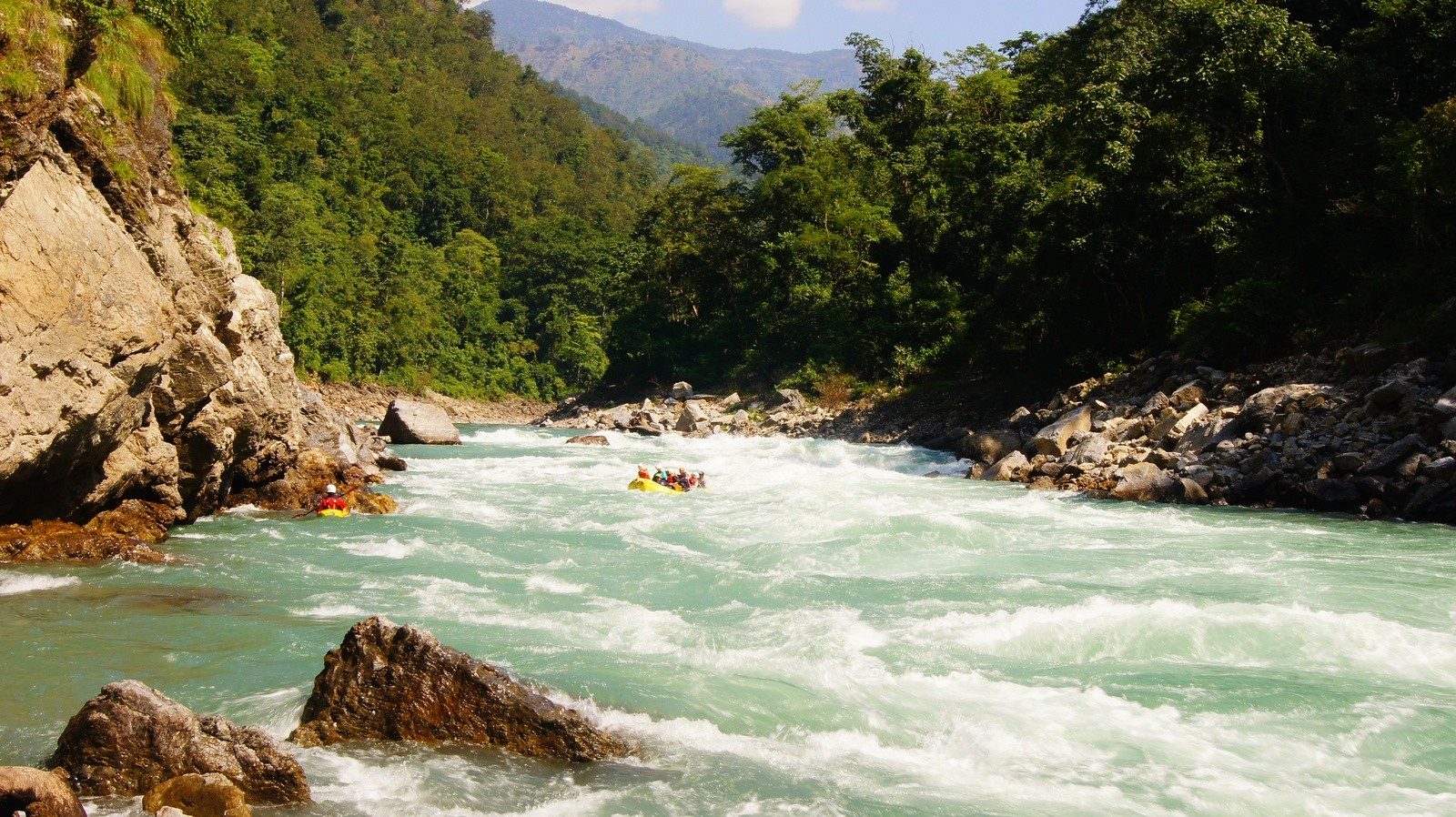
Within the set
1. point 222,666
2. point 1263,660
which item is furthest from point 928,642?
point 222,666

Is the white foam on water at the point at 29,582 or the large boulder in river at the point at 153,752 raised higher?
the large boulder in river at the point at 153,752

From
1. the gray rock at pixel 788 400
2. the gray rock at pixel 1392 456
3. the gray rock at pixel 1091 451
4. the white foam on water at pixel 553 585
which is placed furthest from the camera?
the gray rock at pixel 788 400

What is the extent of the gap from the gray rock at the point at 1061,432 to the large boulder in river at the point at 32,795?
1816 cm

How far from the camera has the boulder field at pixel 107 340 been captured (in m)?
8.95

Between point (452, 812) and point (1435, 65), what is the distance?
22.4 meters

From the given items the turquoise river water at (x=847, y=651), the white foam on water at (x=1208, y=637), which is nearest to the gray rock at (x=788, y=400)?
the turquoise river water at (x=847, y=651)

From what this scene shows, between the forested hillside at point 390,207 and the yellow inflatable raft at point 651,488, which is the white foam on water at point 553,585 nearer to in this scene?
the yellow inflatable raft at point 651,488

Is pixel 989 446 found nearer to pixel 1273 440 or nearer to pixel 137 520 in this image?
pixel 1273 440

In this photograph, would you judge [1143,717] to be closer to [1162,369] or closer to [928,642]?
[928,642]

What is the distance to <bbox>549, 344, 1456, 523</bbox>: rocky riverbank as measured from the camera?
1406 cm

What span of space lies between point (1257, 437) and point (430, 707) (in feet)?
48.1

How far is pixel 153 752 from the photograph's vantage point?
5.15 metres

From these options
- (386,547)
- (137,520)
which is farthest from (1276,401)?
(137,520)

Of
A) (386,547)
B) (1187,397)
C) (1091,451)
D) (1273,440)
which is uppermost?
(1187,397)
